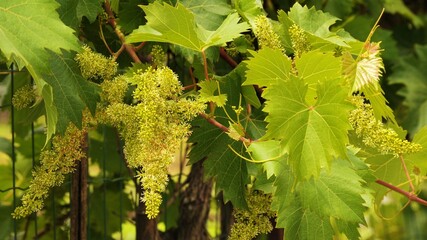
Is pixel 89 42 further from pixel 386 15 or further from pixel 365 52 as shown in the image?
pixel 386 15

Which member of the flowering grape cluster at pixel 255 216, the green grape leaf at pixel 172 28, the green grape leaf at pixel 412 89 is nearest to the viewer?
the green grape leaf at pixel 172 28

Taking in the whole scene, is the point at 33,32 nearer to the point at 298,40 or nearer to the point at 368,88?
the point at 298,40

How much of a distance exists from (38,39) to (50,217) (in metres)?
1.29

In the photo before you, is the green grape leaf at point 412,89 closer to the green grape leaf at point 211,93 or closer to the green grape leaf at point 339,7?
the green grape leaf at point 339,7

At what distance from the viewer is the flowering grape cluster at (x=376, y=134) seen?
1732 millimetres

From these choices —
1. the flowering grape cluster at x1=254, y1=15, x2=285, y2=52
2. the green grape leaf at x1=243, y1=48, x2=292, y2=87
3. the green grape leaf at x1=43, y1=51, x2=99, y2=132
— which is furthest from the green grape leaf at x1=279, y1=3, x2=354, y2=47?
the green grape leaf at x1=43, y1=51, x2=99, y2=132

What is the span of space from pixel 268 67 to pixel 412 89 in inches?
70.3

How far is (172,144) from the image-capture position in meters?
1.65

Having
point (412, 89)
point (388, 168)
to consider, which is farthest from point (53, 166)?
point (412, 89)

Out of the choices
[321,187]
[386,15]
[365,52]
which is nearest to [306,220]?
[321,187]

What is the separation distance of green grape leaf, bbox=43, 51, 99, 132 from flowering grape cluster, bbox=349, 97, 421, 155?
53 centimetres

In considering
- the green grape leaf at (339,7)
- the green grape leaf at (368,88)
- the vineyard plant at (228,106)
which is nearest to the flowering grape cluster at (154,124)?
the vineyard plant at (228,106)

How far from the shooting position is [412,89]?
3393 millimetres

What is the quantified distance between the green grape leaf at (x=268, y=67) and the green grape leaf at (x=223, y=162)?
24 centimetres
